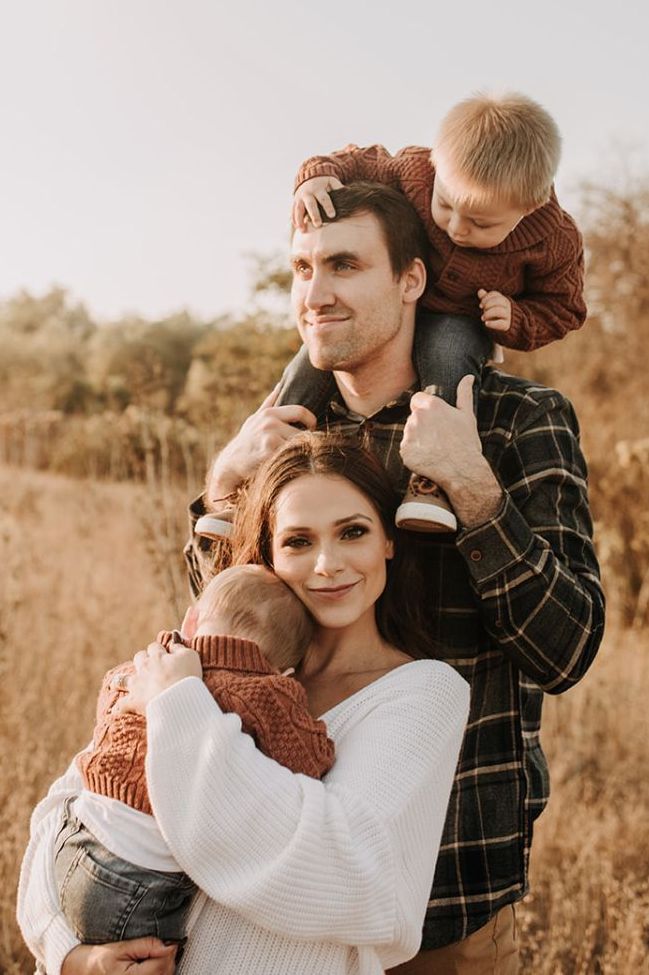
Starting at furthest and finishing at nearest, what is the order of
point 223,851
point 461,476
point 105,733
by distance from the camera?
point 461,476, point 105,733, point 223,851

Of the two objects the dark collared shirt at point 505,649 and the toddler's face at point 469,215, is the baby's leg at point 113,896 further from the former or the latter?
the toddler's face at point 469,215

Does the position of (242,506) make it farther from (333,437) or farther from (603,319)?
(603,319)

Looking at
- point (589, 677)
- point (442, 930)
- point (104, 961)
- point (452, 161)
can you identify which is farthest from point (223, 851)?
point (589, 677)

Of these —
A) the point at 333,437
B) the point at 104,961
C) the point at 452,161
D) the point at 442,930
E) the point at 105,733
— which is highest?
the point at 452,161

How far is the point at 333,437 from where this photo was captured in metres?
2.47

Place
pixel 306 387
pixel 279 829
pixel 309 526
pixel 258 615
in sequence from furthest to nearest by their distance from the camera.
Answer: pixel 306 387
pixel 309 526
pixel 258 615
pixel 279 829

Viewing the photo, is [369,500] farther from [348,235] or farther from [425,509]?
[348,235]

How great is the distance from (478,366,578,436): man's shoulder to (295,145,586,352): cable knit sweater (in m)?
0.18

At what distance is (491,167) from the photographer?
105 inches

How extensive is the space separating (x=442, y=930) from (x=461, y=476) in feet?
3.54

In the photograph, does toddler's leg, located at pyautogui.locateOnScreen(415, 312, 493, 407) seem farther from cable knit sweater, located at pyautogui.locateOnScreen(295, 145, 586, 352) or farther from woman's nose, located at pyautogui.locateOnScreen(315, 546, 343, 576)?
woman's nose, located at pyautogui.locateOnScreen(315, 546, 343, 576)

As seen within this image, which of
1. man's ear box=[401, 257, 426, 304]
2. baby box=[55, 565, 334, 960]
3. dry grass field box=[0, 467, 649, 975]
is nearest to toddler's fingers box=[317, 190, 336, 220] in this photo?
man's ear box=[401, 257, 426, 304]

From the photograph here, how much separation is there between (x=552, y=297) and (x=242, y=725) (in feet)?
5.30

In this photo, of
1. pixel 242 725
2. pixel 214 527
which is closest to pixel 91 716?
pixel 214 527
